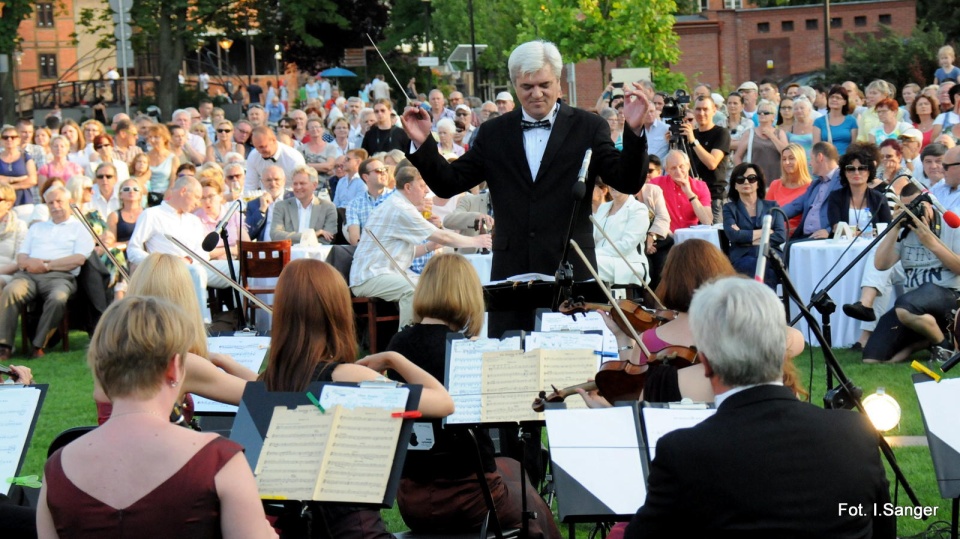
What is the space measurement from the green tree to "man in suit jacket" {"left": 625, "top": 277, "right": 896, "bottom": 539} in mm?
24615

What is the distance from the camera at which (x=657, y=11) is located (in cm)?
2752

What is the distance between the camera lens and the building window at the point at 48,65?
55016mm

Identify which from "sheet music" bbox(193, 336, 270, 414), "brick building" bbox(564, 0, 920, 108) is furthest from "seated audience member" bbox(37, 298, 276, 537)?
"brick building" bbox(564, 0, 920, 108)

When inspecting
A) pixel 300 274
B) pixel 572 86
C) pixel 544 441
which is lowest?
pixel 544 441

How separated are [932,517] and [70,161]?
1074cm

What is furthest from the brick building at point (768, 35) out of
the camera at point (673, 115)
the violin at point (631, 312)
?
the violin at point (631, 312)

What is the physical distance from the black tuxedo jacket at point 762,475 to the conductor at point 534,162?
2446mm

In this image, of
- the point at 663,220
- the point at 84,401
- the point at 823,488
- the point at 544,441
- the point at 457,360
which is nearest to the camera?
the point at 823,488

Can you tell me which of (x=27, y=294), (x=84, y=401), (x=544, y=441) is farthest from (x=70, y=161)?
(x=544, y=441)

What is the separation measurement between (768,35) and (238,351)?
43.3 m

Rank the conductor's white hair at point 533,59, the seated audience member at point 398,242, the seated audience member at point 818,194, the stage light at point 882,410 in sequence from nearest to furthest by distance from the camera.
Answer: the stage light at point 882,410
the conductor's white hair at point 533,59
the seated audience member at point 398,242
the seated audience member at point 818,194

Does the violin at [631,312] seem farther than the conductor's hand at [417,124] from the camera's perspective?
No

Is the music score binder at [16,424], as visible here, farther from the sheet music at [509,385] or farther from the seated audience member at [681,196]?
the seated audience member at [681,196]

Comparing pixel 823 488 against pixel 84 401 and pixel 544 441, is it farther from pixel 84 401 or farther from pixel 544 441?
pixel 84 401
